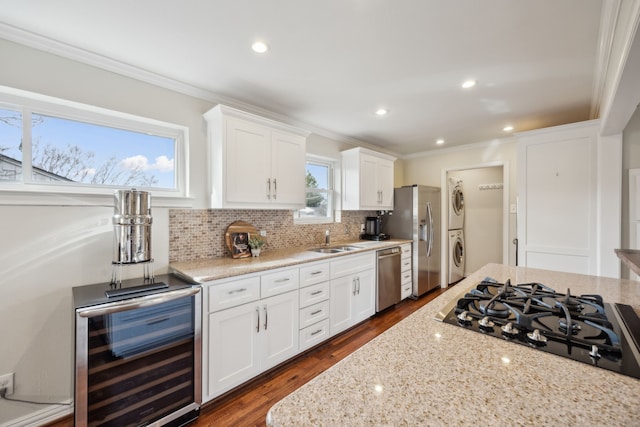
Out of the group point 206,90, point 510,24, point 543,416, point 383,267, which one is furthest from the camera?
point 383,267

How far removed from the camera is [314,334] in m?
2.57

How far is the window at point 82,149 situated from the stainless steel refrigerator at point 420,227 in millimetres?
3112

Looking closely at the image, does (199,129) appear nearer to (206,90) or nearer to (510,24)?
(206,90)

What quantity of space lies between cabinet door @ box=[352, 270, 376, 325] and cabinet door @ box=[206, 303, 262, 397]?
4.37 ft

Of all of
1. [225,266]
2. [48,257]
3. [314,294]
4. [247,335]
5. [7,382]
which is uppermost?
[48,257]

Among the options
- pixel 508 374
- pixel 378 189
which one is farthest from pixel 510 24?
pixel 378 189

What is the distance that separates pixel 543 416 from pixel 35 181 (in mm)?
2743

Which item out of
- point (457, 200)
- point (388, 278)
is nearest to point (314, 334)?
point (388, 278)

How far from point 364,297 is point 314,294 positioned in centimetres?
89

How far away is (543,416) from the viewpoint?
55cm

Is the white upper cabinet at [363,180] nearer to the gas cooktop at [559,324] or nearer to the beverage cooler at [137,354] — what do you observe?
the beverage cooler at [137,354]

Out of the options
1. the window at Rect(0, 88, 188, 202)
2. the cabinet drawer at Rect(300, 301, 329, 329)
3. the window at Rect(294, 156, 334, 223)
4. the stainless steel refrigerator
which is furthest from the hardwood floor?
the window at Rect(0, 88, 188, 202)

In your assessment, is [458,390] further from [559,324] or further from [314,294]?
[314,294]

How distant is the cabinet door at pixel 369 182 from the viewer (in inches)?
150
